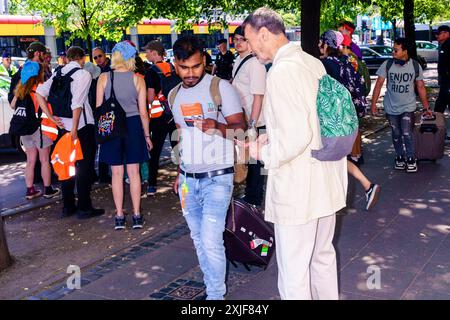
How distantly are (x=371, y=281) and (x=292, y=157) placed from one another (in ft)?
6.29

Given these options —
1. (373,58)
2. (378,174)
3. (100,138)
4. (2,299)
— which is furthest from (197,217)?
(373,58)

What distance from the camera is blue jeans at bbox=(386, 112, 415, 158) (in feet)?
27.2

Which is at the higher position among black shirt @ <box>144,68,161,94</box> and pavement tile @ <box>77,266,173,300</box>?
black shirt @ <box>144,68,161,94</box>

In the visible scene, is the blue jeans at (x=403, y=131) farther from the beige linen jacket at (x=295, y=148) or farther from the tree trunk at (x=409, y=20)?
the tree trunk at (x=409, y=20)

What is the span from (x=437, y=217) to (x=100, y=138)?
11.6 feet

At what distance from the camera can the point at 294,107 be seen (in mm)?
3186

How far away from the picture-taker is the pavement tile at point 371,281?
4.52 metres

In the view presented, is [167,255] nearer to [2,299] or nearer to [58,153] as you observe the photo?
[2,299]

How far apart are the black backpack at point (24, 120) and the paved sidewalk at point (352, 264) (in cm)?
242

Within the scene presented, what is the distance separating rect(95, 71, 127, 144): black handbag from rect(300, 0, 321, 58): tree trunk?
4.88m

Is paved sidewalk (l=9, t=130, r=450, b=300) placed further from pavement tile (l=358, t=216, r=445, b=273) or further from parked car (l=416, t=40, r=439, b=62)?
parked car (l=416, t=40, r=439, b=62)

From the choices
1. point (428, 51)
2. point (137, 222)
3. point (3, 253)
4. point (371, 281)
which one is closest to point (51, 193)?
point (137, 222)

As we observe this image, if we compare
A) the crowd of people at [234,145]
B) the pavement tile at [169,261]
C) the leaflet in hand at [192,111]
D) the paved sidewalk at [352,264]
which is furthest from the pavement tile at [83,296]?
the leaflet in hand at [192,111]

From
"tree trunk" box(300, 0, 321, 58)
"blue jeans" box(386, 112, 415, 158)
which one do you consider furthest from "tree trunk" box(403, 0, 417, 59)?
"blue jeans" box(386, 112, 415, 158)
